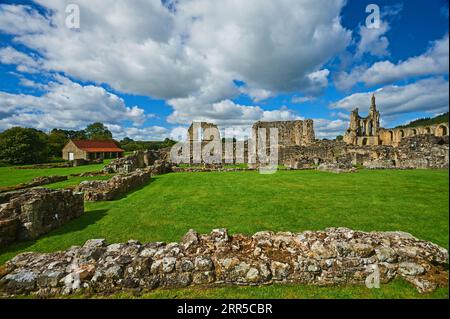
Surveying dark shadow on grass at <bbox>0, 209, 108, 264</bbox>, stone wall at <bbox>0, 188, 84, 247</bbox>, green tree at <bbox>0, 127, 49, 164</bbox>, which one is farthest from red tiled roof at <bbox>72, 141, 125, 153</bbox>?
stone wall at <bbox>0, 188, 84, 247</bbox>

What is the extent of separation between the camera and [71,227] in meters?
6.97

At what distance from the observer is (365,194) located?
9.80m

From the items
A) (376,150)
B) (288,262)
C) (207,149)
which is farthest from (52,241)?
(376,150)

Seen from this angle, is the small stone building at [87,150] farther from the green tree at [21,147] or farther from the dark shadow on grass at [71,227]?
the dark shadow on grass at [71,227]

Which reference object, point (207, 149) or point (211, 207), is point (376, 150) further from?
point (211, 207)

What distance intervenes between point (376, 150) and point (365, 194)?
66.8ft

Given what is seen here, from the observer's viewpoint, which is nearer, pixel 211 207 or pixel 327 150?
pixel 211 207

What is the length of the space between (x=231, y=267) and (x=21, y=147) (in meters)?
54.3

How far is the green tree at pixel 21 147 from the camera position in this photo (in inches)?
1609

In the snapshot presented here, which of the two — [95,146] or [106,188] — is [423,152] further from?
[95,146]

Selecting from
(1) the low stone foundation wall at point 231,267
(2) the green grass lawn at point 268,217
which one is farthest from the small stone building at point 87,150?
(1) the low stone foundation wall at point 231,267

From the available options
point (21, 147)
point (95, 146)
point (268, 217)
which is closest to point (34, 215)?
point (268, 217)

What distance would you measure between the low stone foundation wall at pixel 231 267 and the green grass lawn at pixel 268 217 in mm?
191
